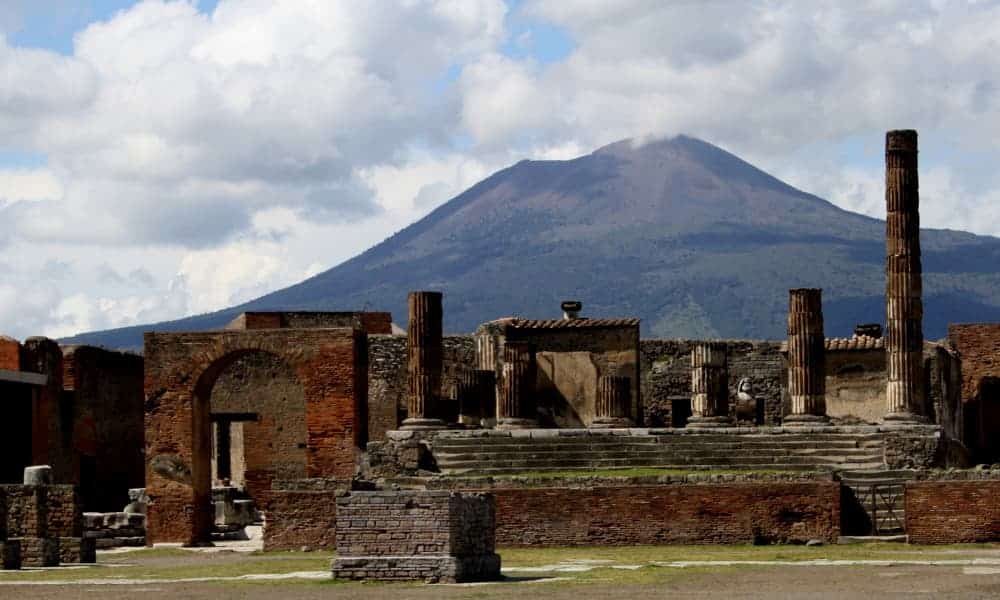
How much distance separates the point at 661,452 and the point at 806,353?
213 inches

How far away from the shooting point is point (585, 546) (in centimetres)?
3531

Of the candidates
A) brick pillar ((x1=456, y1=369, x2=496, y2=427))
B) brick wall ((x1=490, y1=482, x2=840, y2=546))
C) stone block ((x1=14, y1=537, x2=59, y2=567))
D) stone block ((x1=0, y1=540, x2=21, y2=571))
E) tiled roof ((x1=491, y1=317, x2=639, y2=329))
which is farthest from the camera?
tiled roof ((x1=491, y1=317, x2=639, y2=329))

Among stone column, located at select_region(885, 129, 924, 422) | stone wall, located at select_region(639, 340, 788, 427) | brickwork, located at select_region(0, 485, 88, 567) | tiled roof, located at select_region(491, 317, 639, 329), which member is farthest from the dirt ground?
stone wall, located at select_region(639, 340, 788, 427)

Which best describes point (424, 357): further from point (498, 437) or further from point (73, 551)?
point (73, 551)

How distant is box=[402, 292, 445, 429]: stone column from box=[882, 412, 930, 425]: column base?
27.9ft

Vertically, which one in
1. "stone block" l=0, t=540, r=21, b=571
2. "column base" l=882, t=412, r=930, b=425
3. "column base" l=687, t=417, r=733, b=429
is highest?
"column base" l=687, t=417, r=733, b=429

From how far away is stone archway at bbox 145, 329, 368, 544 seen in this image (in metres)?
42.7

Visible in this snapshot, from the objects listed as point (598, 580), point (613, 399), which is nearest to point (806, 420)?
point (613, 399)

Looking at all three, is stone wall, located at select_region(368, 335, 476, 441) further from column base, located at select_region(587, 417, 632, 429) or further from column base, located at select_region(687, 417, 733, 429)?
column base, located at select_region(587, 417, 632, 429)

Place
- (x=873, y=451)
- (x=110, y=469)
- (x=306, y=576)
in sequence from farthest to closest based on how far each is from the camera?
(x=110, y=469)
(x=873, y=451)
(x=306, y=576)

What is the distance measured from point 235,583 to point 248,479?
28.7m

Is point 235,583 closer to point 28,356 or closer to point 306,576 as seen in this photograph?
point 306,576

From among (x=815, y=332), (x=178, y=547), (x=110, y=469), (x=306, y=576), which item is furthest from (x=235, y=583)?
(x=110, y=469)

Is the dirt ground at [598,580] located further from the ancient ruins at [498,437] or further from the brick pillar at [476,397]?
the brick pillar at [476,397]
